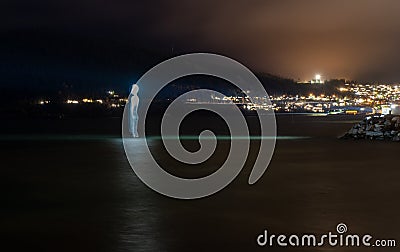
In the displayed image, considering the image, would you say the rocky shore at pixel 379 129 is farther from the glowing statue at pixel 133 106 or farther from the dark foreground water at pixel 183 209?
the dark foreground water at pixel 183 209

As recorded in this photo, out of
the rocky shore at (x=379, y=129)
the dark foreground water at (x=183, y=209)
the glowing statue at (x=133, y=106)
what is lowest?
the dark foreground water at (x=183, y=209)

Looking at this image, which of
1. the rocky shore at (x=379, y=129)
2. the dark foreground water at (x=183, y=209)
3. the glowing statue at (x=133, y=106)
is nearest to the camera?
the dark foreground water at (x=183, y=209)

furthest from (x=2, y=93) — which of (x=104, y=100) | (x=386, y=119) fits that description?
(x=386, y=119)

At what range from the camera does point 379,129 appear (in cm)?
3112

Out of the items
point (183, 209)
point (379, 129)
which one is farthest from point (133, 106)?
point (183, 209)

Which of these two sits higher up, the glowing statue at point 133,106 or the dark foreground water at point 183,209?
the glowing statue at point 133,106

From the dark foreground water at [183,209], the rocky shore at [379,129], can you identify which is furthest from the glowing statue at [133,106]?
the dark foreground water at [183,209]

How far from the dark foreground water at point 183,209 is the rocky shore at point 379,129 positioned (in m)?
12.8

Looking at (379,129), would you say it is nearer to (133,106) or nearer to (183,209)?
(133,106)

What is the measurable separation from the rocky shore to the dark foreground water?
12.8 m

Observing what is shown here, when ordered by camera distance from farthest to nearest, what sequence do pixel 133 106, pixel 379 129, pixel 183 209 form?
1. pixel 133 106
2. pixel 379 129
3. pixel 183 209

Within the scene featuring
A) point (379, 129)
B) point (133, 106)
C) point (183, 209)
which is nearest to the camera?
point (183, 209)

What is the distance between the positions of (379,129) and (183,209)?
2258 cm

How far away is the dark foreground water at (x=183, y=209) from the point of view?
8.17 meters
